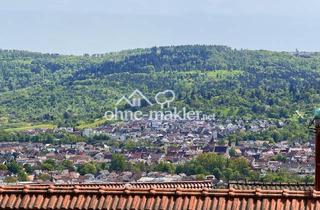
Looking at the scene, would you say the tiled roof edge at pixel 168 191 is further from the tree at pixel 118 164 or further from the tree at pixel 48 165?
the tree at pixel 118 164

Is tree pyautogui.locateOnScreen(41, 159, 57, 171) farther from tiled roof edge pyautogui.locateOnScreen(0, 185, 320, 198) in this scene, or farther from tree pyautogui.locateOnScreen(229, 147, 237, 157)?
tiled roof edge pyautogui.locateOnScreen(0, 185, 320, 198)

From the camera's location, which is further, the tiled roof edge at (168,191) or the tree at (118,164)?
the tree at (118,164)

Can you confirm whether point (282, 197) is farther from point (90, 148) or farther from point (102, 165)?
point (90, 148)

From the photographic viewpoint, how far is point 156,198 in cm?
938

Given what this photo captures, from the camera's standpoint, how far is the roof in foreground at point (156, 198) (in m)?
9.15

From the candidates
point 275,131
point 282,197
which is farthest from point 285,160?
point 282,197

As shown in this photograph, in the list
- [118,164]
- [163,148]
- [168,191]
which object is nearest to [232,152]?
[118,164]

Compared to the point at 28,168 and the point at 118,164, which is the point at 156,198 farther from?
the point at 118,164

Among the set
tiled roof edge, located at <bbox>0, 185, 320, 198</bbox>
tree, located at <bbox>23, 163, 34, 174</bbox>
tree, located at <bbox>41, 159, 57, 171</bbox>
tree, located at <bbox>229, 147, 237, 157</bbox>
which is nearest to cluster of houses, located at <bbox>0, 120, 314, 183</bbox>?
tree, located at <bbox>229, 147, 237, 157</bbox>

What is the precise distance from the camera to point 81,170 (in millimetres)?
104688

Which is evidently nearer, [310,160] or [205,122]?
[310,160]

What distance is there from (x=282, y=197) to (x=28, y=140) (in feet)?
473

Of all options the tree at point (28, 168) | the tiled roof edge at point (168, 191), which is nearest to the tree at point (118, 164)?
the tree at point (28, 168)

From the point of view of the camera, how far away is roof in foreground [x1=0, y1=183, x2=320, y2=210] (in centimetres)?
915
